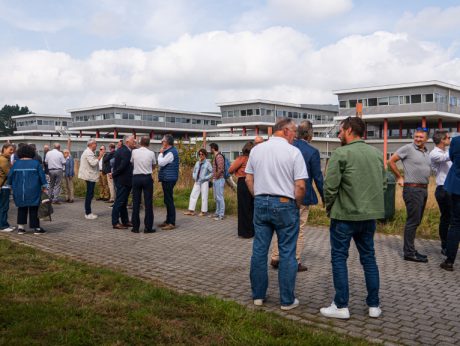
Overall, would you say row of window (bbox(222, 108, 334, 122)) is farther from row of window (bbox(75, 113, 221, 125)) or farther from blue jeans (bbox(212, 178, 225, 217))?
blue jeans (bbox(212, 178, 225, 217))

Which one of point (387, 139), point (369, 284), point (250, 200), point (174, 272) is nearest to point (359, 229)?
point (369, 284)

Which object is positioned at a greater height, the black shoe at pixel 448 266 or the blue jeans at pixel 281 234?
the blue jeans at pixel 281 234

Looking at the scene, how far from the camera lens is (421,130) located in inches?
302

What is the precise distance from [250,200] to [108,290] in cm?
451

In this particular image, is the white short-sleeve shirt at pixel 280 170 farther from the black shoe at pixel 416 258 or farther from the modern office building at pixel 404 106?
the modern office building at pixel 404 106

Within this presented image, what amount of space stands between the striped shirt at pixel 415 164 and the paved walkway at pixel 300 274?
135 centimetres

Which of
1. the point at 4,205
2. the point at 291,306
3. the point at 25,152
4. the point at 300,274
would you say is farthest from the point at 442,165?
the point at 4,205

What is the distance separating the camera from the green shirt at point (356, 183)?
16.2 ft

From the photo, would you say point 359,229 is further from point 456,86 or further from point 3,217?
point 456,86

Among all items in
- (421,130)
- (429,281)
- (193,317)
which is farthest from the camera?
(421,130)

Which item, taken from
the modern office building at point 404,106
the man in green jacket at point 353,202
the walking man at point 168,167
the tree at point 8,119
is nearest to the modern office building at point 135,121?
the modern office building at point 404,106

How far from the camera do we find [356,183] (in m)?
4.95

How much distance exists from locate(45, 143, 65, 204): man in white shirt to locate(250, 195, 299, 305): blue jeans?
11.4 m

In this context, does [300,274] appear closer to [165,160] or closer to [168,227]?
[168,227]
